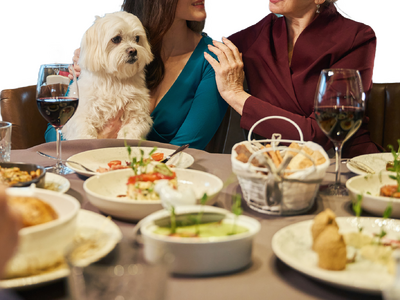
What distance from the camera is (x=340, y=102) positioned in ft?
2.93

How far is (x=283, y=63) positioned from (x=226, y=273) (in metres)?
1.47

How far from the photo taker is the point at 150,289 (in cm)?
36

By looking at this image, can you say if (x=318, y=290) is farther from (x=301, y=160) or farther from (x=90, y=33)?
(x=90, y=33)

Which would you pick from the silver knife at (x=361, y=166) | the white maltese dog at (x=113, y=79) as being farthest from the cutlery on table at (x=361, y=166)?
the white maltese dog at (x=113, y=79)

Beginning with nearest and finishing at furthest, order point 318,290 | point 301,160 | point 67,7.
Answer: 1. point 318,290
2. point 301,160
3. point 67,7

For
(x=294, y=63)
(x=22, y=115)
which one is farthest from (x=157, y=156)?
(x=22, y=115)

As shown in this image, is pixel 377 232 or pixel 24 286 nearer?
pixel 24 286

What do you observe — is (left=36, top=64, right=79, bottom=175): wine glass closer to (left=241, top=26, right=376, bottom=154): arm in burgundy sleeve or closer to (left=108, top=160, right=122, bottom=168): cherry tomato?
(left=108, top=160, right=122, bottom=168): cherry tomato

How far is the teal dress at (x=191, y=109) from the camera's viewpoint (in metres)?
2.00

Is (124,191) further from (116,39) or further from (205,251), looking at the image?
(116,39)

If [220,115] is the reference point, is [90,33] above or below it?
above

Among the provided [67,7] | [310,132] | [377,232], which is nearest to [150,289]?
[377,232]

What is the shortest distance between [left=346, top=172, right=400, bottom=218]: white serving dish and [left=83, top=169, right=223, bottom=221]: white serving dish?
0.91 ft

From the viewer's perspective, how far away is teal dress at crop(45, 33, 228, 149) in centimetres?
200
